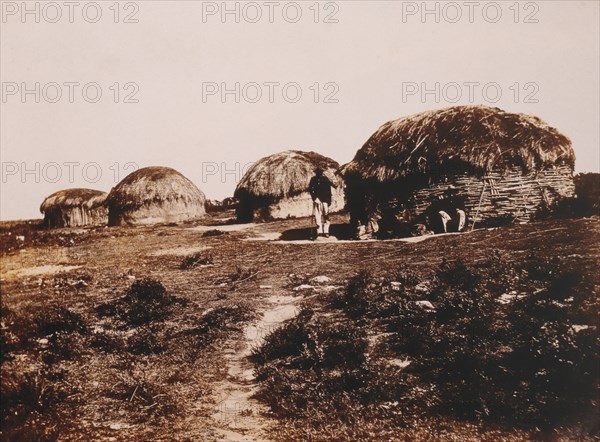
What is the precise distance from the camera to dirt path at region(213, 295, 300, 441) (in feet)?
11.3

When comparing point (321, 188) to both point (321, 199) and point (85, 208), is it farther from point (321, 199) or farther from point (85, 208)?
point (85, 208)

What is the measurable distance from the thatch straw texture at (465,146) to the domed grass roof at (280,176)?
305 centimetres

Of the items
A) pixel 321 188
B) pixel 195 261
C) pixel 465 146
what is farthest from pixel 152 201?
pixel 465 146

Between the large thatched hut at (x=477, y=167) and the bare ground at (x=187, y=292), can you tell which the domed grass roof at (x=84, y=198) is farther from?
the large thatched hut at (x=477, y=167)

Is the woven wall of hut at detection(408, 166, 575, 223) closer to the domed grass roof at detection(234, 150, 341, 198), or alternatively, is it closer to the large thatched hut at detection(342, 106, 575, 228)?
the large thatched hut at detection(342, 106, 575, 228)

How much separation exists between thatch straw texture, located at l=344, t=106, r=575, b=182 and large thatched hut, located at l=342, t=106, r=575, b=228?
12 millimetres

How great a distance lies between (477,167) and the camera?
6449 millimetres

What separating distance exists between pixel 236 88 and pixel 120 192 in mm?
5237

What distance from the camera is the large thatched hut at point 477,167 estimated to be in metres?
6.35

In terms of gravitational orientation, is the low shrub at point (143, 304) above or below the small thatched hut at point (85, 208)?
below

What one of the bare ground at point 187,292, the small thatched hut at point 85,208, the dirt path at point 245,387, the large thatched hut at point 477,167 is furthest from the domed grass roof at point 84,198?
the dirt path at point 245,387

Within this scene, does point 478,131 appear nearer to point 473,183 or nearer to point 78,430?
point 473,183

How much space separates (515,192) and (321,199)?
Result: 2818 millimetres

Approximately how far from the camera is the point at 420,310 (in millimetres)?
4340
